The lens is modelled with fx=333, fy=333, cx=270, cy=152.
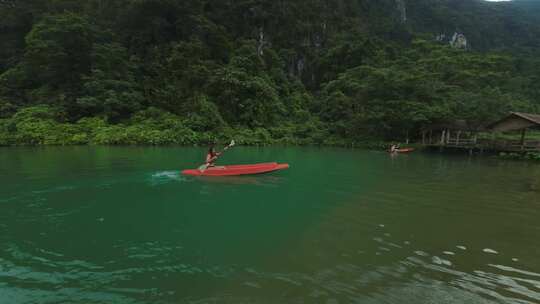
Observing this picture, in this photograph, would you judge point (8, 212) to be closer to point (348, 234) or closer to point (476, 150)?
point (348, 234)

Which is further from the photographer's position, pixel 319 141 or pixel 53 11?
pixel 53 11

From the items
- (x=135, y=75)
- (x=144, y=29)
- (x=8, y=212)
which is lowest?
(x=8, y=212)

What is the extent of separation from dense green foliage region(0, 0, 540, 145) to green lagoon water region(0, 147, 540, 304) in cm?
1674

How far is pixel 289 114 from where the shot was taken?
121 feet

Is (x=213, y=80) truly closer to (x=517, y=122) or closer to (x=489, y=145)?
(x=489, y=145)

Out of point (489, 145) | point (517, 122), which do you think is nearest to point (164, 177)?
point (517, 122)

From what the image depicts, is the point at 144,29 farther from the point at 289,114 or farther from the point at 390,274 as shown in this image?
the point at 390,274

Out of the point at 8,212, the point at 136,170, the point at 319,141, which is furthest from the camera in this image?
the point at 319,141

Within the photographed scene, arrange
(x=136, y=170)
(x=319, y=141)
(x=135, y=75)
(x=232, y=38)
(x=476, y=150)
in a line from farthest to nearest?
1. (x=232, y=38)
2. (x=135, y=75)
3. (x=319, y=141)
4. (x=476, y=150)
5. (x=136, y=170)

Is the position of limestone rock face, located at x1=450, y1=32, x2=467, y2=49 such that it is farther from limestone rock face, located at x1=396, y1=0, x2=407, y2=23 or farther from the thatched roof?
the thatched roof

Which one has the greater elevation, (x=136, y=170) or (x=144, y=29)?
(x=144, y=29)

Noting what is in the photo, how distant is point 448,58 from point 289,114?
16.1 m

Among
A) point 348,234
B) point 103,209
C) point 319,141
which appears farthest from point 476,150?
point 103,209

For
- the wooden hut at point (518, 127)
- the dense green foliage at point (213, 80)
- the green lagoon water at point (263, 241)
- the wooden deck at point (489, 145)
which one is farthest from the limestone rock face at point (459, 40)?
the green lagoon water at point (263, 241)
